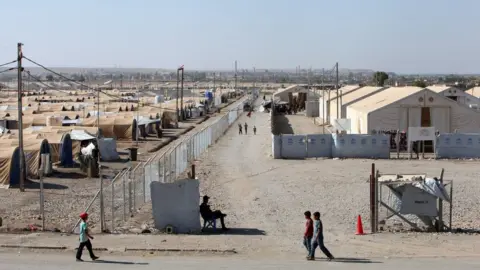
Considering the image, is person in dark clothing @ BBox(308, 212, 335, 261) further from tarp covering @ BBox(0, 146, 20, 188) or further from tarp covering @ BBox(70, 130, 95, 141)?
tarp covering @ BBox(70, 130, 95, 141)

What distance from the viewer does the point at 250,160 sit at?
39.9m

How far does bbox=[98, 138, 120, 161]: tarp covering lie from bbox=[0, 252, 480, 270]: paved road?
23.0 m

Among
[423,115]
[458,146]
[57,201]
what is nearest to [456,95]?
[423,115]

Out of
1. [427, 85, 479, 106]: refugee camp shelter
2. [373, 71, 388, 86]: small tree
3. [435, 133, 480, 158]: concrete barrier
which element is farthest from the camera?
[373, 71, 388, 86]: small tree

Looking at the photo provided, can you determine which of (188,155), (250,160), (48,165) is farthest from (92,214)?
(250,160)

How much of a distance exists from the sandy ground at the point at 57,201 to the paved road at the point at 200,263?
3824mm

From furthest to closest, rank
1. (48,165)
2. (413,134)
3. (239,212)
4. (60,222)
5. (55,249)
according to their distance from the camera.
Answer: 1. (413,134)
2. (48,165)
3. (239,212)
4. (60,222)
5. (55,249)

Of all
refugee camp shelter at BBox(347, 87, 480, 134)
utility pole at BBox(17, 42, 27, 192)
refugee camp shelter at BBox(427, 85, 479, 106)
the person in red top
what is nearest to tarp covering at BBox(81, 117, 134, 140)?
refugee camp shelter at BBox(347, 87, 480, 134)

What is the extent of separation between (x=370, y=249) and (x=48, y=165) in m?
19.4

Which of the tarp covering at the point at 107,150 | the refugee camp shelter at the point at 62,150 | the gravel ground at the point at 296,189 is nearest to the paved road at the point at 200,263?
the gravel ground at the point at 296,189

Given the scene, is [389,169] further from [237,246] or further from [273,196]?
[237,246]

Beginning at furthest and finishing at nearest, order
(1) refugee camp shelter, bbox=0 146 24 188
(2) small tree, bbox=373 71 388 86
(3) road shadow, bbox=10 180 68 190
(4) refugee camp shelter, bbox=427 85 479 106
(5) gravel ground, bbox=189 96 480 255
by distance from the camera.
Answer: (2) small tree, bbox=373 71 388 86, (4) refugee camp shelter, bbox=427 85 479 106, (1) refugee camp shelter, bbox=0 146 24 188, (3) road shadow, bbox=10 180 68 190, (5) gravel ground, bbox=189 96 480 255

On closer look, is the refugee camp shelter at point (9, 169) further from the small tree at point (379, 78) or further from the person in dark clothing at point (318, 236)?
the small tree at point (379, 78)

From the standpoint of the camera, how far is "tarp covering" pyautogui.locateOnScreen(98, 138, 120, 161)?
39312 mm
